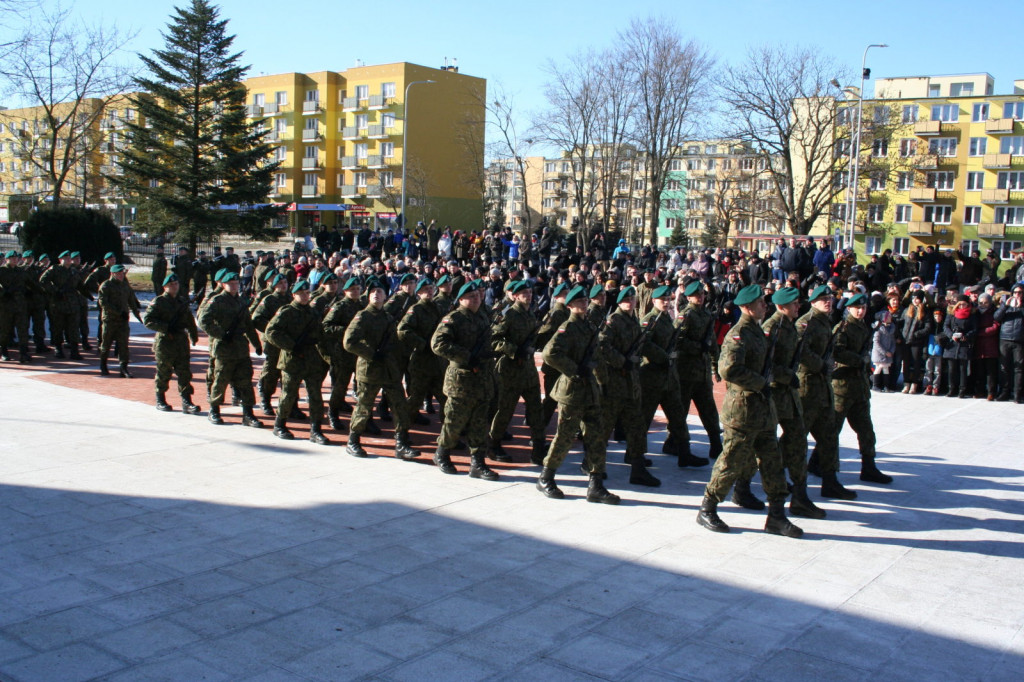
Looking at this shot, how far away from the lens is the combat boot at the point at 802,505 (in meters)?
7.36

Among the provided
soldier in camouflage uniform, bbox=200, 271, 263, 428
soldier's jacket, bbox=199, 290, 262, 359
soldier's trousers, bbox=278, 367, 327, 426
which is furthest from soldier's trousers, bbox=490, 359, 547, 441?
soldier's jacket, bbox=199, 290, 262, 359

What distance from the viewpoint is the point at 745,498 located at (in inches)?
301

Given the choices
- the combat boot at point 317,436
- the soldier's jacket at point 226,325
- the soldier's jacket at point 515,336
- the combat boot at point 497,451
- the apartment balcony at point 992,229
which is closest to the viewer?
the soldier's jacket at point 515,336

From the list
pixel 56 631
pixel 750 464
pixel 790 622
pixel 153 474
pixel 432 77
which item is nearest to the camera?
pixel 56 631

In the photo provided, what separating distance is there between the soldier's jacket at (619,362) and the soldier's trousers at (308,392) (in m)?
3.42

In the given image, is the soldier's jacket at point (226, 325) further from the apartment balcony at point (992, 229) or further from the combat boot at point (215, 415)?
the apartment balcony at point (992, 229)

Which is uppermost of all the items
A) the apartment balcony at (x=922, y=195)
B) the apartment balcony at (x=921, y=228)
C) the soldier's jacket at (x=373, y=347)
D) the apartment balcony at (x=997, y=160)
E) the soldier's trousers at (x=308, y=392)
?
the apartment balcony at (x=997, y=160)

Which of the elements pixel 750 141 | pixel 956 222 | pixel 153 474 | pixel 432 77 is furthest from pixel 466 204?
pixel 153 474

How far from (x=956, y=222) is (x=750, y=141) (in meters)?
26.5

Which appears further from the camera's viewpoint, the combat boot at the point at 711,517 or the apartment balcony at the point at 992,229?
the apartment balcony at the point at 992,229

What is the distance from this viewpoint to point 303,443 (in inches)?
381

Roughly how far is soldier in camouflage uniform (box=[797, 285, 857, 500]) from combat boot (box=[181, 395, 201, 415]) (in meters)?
7.51

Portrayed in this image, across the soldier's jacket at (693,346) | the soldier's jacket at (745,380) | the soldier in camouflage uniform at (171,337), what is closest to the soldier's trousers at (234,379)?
the soldier in camouflage uniform at (171,337)

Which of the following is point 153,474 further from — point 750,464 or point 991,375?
point 991,375
